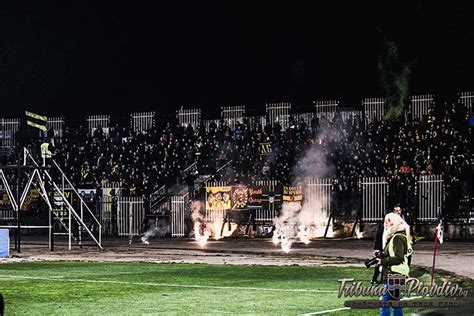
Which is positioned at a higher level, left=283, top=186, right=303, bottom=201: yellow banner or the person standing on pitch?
left=283, top=186, right=303, bottom=201: yellow banner

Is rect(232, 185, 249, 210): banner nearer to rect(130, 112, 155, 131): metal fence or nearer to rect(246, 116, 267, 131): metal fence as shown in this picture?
rect(246, 116, 267, 131): metal fence

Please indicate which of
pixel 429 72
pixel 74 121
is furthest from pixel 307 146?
pixel 74 121

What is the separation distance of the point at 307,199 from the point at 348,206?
203cm

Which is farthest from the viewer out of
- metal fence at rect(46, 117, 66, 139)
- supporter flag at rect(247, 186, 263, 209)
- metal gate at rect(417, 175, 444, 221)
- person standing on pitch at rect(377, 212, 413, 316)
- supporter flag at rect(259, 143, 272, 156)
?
metal fence at rect(46, 117, 66, 139)

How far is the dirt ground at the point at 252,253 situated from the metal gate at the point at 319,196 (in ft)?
8.12

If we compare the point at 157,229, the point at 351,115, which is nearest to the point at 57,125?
the point at 157,229

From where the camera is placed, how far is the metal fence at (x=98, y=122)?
6050 centimetres

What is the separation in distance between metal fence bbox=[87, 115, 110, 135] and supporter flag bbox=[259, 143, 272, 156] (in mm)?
13253

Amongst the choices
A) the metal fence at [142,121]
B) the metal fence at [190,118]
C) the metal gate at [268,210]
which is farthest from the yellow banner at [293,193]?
the metal fence at [142,121]

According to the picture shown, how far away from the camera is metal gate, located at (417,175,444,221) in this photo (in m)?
42.3

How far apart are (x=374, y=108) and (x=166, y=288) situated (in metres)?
29.4

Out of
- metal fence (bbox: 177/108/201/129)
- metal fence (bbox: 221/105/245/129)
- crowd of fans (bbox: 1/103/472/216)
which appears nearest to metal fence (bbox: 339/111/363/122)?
crowd of fans (bbox: 1/103/472/216)

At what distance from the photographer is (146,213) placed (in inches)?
2037

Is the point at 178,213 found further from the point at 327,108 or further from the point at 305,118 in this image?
the point at 327,108
